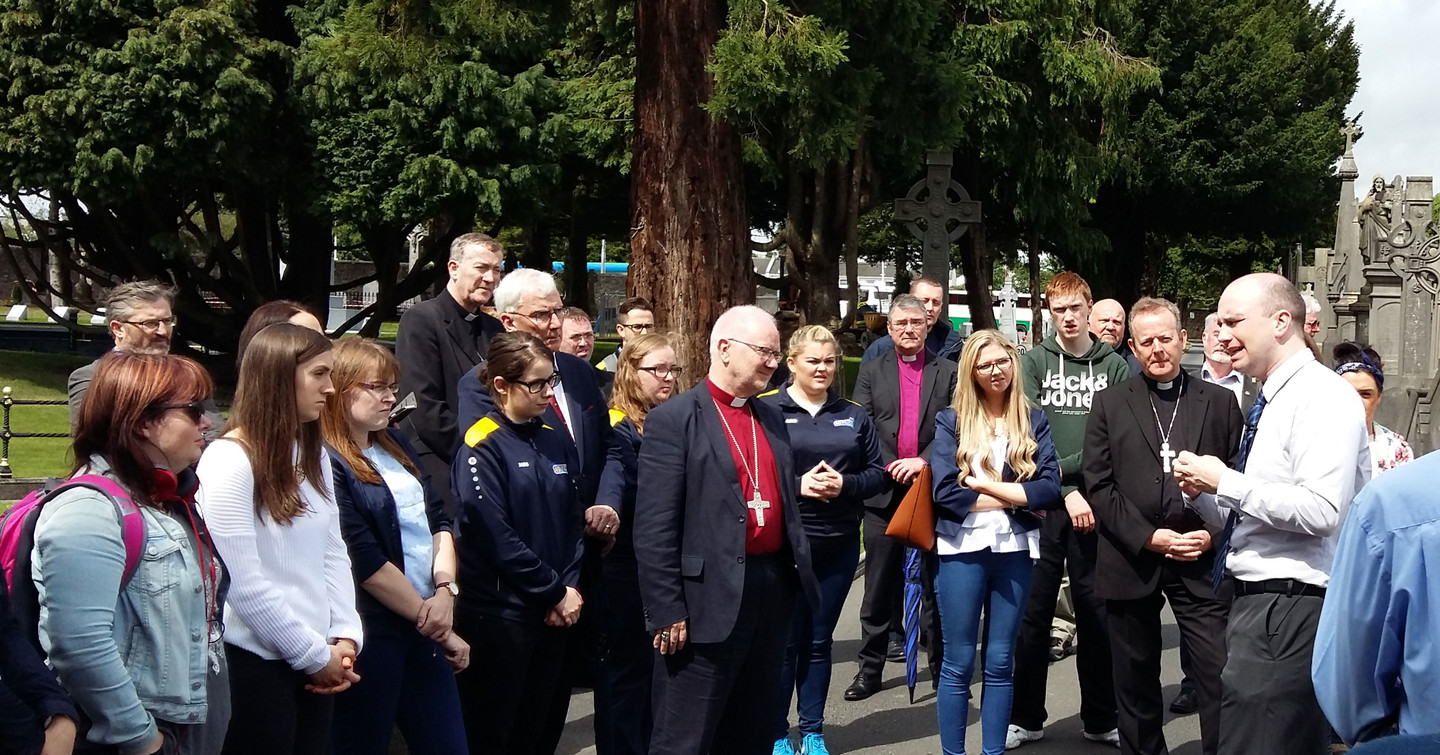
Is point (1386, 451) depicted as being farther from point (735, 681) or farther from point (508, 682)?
point (508, 682)

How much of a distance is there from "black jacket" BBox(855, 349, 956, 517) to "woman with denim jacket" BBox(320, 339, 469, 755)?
3227 mm

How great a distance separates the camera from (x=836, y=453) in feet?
20.8

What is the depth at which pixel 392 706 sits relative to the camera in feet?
14.8

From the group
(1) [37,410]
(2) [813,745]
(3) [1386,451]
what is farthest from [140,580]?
(1) [37,410]

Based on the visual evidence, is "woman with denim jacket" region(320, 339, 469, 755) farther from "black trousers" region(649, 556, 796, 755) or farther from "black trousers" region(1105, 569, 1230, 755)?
"black trousers" region(1105, 569, 1230, 755)

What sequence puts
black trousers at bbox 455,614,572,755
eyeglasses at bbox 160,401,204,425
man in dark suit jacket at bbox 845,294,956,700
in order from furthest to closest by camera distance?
man in dark suit jacket at bbox 845,294,956,700 → black trousers at bbox 455,614,572,755 → eyeglasses at bbox 160,401,204,425

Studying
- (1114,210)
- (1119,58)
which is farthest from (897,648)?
(1114,210)

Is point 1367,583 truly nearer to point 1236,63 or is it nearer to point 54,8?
point 54,8

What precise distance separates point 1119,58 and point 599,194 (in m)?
12.9

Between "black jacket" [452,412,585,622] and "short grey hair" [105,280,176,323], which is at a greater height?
"short grey hair" [105,280,176,323]

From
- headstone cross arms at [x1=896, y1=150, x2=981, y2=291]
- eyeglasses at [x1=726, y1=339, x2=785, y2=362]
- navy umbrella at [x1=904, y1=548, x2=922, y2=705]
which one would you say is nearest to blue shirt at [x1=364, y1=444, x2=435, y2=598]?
eyeglasses at [x1=726, y1=339, x2=785, y2=362]

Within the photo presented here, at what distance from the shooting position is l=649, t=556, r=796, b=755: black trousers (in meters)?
4.86

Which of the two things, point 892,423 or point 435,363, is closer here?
point 435,363

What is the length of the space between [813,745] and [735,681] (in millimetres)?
1579
